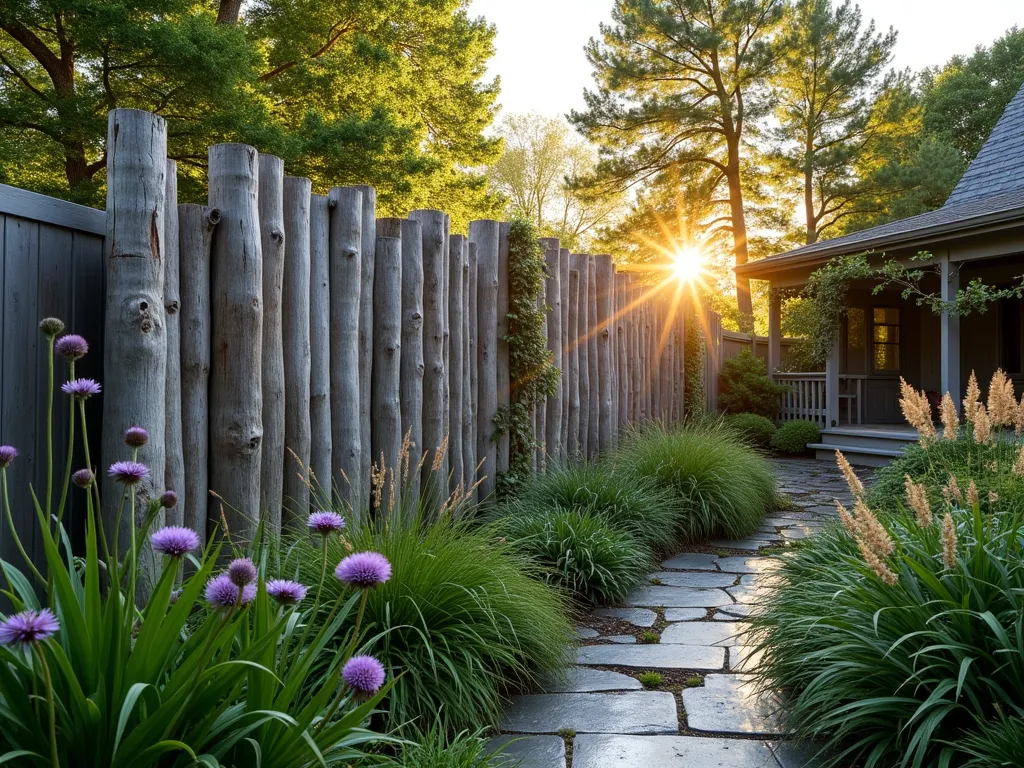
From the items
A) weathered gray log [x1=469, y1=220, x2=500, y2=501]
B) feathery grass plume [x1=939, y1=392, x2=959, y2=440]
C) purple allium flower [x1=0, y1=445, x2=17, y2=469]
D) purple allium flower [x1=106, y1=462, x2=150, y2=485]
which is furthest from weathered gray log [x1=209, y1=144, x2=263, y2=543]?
feathery grass plume [x1=939, y1=392, x2=959, y2=440]

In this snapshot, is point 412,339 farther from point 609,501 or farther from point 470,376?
point 609,501

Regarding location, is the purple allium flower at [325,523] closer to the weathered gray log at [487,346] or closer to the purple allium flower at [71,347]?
the purple allium flower at [71,347]

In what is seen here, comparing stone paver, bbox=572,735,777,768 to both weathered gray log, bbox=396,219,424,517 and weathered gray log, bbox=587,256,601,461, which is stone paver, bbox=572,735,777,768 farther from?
weathered gray log, bbox=587,256,601,461

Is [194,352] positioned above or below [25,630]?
above

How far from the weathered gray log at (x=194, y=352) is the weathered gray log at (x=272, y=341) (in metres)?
0.29

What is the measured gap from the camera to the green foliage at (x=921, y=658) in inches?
86.0

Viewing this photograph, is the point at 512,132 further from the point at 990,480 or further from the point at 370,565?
the point at 370,565

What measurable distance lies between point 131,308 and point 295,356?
3.24ft

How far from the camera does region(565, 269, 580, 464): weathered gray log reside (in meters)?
7.12

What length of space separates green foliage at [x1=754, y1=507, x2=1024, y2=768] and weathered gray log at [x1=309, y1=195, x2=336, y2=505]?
2.38 meters

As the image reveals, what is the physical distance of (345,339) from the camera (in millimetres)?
4207

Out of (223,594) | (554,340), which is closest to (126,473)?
(223,594)

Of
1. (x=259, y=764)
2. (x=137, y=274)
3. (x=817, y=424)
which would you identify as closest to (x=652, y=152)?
(x=817, y=424)

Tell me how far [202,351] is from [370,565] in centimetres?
224
